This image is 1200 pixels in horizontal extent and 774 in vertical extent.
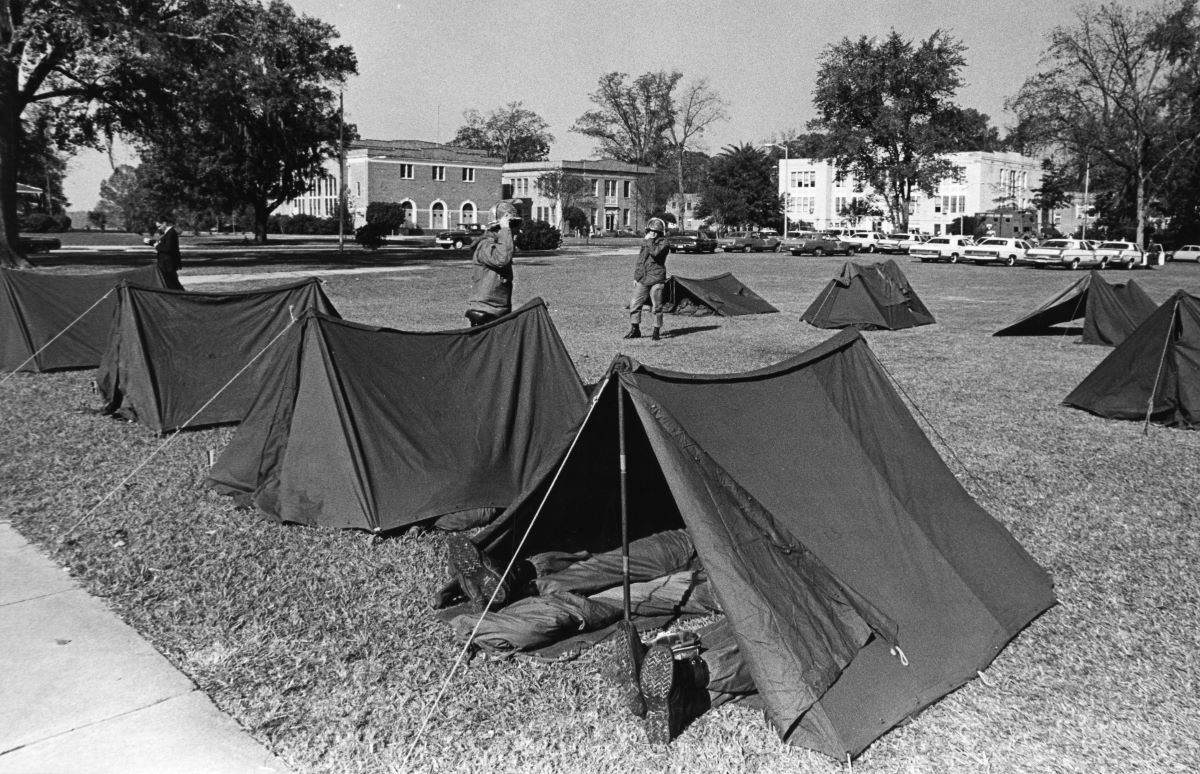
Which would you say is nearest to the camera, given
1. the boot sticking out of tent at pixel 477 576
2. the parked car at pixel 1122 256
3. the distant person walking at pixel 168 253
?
the boot sticking out of tent at pixel 477 576

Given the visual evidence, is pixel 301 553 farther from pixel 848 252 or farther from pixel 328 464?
pixel 848 252

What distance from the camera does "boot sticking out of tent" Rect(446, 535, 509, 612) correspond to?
201 inches

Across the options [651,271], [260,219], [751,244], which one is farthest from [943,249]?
[260,219]

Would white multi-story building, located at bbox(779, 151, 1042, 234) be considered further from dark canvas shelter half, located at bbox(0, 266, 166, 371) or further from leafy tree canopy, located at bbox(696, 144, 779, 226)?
dark canvas shelter half, located at bbox(0, 266, 166, 371)

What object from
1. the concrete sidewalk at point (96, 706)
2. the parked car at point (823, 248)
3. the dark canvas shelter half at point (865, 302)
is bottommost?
the concrete sidewalk at point (96, 706)

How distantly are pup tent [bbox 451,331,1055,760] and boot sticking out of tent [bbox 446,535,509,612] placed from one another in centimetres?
10

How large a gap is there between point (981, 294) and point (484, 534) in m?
27.1

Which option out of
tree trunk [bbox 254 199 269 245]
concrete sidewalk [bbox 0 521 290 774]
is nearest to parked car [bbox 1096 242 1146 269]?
tree trunk [bbox 254 199 269 245]

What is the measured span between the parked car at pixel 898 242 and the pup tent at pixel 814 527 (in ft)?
174

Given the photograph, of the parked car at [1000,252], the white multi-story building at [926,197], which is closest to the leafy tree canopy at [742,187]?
the white multi-story building at [926,197]

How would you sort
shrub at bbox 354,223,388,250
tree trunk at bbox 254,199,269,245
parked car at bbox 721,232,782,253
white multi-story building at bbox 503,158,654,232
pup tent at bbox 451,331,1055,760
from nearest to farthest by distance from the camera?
pup tent at bbox 451,331,1055,760, shrub at bbox 354,223,388,250, tree trunk at bbox 254,199,269,245, parked car at bbox 721,232,782,253, white multi-story building at bbox 503,158,654,232

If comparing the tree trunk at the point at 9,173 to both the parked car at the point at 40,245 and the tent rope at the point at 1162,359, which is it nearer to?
the parked car at the point at 40,245

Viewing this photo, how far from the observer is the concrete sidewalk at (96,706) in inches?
155

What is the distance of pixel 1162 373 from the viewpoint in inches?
407
